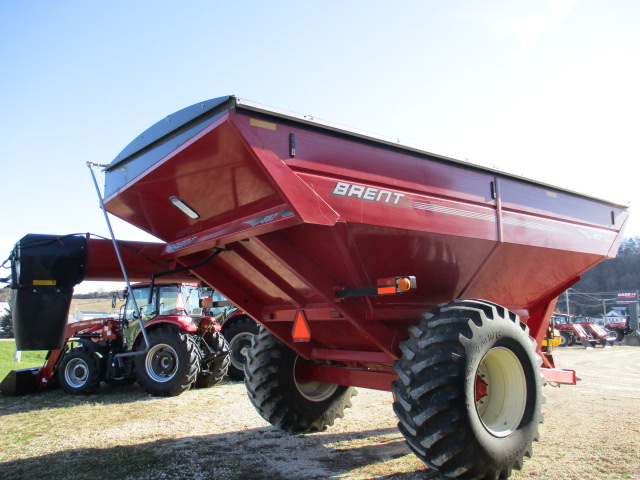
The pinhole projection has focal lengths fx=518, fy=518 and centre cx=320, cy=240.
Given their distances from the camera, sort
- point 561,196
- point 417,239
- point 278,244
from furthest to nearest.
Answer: point 561,196 < point 417,239 < point 278,244

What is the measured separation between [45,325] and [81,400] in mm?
4268

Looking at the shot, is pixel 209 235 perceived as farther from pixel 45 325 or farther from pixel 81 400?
pixel 81 400

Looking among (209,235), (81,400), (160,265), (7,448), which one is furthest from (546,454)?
(81,400)

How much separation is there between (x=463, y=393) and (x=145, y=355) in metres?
6.08

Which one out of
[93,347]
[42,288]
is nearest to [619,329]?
[93,347]

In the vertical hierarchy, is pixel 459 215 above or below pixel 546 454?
above

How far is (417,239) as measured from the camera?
377cm

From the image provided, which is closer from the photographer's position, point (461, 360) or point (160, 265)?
point (461, 360)

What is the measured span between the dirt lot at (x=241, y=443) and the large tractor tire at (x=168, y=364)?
365 millimetres

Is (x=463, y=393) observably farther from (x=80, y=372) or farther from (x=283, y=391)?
(x=80, y=372)

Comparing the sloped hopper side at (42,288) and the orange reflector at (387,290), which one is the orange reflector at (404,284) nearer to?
the orange reflector at (387,290)

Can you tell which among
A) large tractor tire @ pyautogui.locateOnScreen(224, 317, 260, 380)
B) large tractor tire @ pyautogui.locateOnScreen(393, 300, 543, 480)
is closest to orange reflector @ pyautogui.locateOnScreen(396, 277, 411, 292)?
large tractor tire @ pyautogui.locateOnScreen(393, 300, 543, 480)

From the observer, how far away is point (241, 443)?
4758 millimetres

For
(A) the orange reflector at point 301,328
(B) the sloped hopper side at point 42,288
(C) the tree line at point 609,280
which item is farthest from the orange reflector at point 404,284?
(C) the tree line at point 609,280
